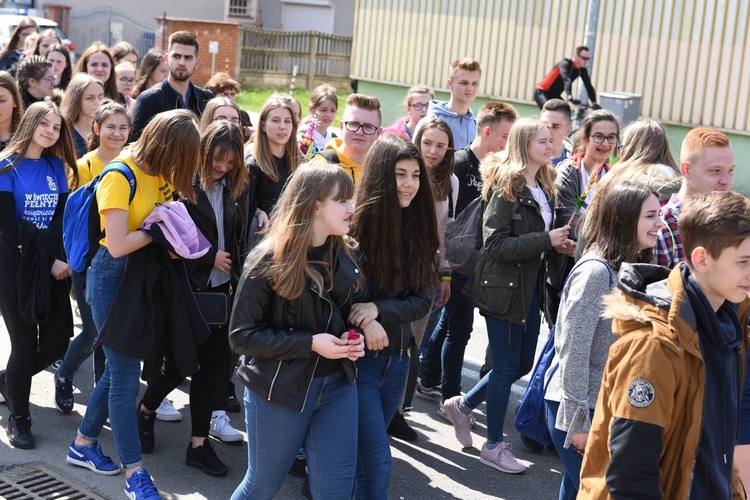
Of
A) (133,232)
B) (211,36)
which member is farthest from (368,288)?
(211,36)

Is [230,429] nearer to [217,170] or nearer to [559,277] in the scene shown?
[217,170]

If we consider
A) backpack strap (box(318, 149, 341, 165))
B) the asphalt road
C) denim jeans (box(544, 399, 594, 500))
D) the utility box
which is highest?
the utility box

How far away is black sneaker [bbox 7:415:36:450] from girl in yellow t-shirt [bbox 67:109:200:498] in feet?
2.70

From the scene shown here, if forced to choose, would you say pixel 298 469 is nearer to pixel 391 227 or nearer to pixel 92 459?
pixel 92 459

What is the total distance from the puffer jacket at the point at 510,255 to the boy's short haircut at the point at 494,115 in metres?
0.85

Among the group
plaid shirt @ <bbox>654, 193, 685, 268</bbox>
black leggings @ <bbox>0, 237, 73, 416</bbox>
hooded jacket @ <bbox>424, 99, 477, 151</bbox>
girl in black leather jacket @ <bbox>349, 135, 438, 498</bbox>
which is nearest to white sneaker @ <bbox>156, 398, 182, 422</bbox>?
black leggings @ <bbox>0, 237, 73, 416</bbox>

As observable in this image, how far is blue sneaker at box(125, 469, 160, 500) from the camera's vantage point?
4.59 metres

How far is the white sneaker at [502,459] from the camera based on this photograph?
5.35 m

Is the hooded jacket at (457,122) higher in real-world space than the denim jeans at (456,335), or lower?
higher

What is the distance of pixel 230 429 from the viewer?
5516 mm

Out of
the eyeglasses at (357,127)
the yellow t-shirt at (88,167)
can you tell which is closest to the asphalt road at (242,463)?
the yellow t-shirt at (88,167)

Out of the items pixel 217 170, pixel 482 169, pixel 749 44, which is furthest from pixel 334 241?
pixel 749 44

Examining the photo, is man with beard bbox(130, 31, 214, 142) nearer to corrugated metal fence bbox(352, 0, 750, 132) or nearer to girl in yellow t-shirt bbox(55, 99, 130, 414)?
girl in yellow t-shirt bbox(55, 99, 130, 414)

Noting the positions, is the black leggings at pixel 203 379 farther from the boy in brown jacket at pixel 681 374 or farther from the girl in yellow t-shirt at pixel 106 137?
the boy in brown jacket at pixel 681 374
